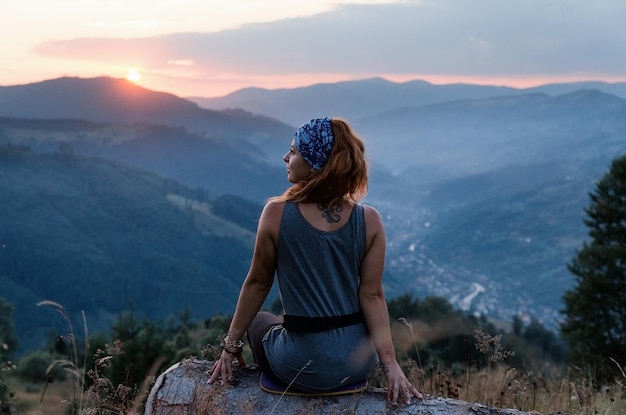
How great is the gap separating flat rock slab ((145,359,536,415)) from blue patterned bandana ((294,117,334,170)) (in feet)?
3.67

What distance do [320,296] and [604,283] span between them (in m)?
18.7

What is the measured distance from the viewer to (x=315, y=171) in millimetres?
3217

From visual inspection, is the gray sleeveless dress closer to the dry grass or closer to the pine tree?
the dry grass

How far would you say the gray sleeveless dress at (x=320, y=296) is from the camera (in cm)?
317

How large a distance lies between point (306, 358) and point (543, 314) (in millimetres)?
163555

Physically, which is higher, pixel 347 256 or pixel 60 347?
pixel 347 256

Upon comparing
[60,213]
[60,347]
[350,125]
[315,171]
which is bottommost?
[60,213]

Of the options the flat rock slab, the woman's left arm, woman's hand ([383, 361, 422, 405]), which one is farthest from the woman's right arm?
woman's hand ([383, 361, 422, 405])

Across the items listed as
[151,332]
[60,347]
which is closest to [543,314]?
[60,347]

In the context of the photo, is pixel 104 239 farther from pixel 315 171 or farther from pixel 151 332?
pixel 315 171

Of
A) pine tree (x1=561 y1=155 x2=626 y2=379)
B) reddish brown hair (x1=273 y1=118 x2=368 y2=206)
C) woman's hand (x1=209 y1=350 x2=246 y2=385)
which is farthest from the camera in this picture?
pine tree (x1=561 y1=155 x2=626 y2=379)

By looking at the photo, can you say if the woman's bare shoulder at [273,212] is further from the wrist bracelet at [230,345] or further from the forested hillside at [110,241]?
the forested hillside at [110,241]

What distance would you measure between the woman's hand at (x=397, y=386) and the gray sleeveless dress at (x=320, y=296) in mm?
110

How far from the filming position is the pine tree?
64.1 feet
